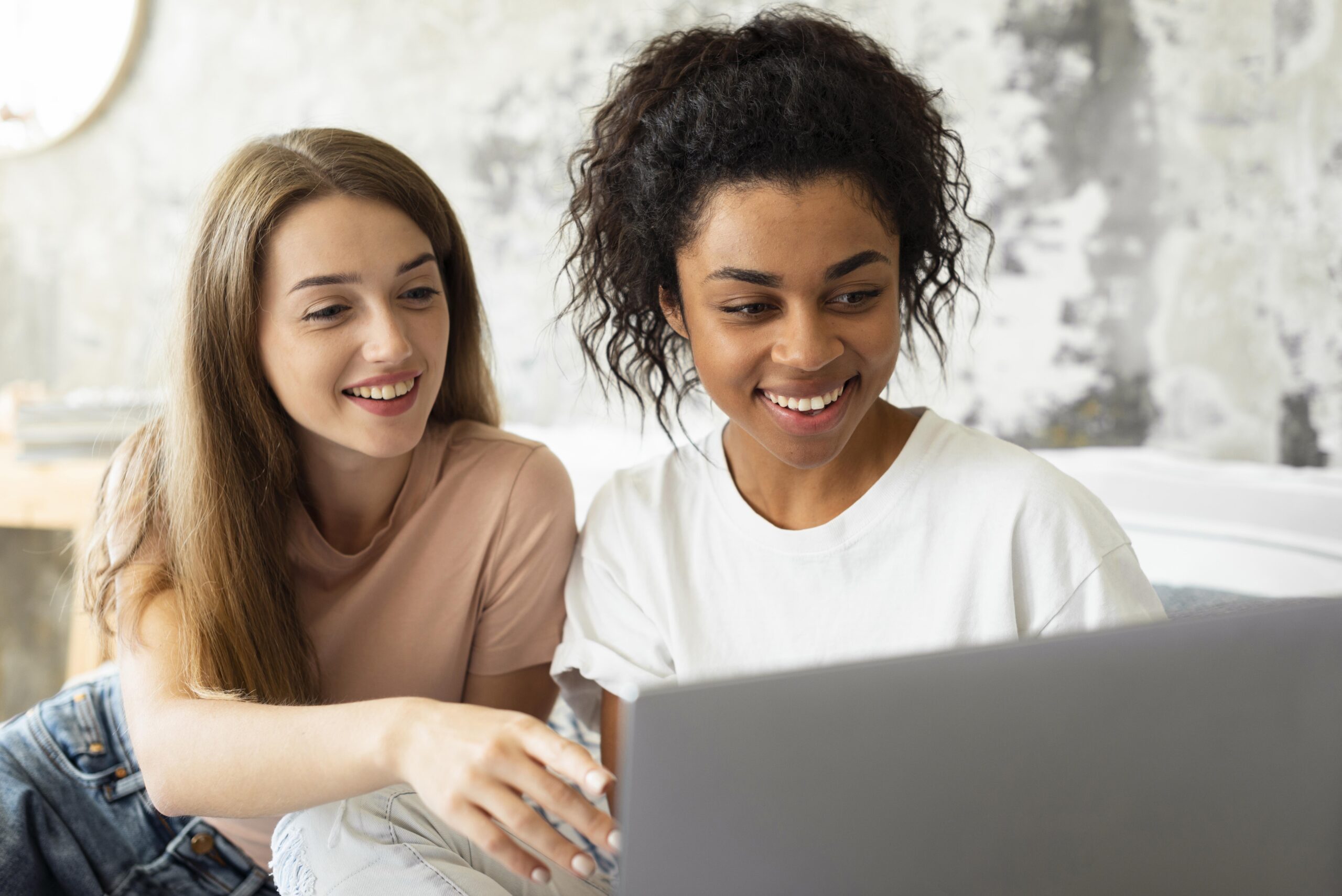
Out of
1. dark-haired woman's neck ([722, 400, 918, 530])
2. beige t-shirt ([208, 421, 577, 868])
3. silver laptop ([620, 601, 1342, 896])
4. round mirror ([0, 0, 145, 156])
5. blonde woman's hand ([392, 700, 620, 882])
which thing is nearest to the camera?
silver laptop ([620, 601, 1342, 896])

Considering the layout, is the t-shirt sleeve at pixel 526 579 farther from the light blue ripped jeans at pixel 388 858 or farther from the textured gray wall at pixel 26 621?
the textured gray wall at pixel 26 621

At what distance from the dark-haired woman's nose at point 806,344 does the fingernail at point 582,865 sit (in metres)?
0.46

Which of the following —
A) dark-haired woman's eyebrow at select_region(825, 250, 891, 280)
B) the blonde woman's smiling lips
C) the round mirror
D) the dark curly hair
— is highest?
the round mirror

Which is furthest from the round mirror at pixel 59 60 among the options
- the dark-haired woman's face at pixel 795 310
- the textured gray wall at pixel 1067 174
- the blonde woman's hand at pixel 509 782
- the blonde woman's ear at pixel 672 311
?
the blonde woman's hand at pixel 509 782

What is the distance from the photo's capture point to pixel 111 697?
1347mm

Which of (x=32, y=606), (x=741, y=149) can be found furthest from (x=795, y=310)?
(x=32, y=606)

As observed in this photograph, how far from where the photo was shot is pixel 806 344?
3.02 ft

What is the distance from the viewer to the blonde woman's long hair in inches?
43.4

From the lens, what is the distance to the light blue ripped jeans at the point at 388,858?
86 cm

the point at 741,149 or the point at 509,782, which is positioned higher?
the point at 741,149

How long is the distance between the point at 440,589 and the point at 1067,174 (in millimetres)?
1279

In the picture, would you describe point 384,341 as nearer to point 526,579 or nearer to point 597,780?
point 526,579

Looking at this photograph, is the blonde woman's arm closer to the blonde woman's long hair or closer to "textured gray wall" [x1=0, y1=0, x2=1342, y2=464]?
the blonde woman's long hair

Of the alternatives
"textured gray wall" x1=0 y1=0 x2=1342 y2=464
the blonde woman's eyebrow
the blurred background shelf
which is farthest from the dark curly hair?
the blurred background shelf
